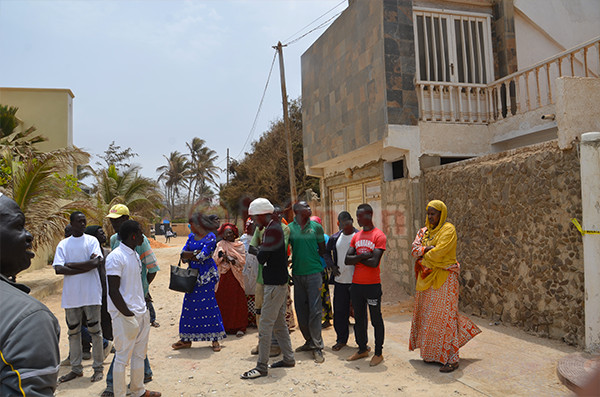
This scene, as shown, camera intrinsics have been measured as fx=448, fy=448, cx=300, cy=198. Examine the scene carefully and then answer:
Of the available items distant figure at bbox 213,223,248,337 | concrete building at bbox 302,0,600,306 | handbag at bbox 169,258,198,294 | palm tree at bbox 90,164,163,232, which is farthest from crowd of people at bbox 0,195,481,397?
palm tree at bbox 90,164,163,232

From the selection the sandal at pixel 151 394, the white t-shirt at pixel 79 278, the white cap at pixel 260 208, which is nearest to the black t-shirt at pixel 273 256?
the white cap at pixel 260 208

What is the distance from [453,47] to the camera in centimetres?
904

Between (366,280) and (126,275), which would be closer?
(126,275)

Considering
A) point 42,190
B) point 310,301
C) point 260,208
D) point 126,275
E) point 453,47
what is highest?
point 453,47

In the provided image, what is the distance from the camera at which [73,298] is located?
466 cm

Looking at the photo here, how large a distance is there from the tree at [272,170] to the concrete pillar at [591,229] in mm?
19346

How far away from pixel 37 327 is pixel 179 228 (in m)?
45.2

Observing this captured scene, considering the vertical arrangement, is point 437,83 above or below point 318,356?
above

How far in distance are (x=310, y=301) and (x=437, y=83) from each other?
5494 millimetres

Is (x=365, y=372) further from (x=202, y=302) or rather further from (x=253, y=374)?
(x=202, y=302)

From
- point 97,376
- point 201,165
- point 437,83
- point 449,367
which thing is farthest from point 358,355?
point 201,165

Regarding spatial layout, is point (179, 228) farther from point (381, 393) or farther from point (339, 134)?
point (381, 393)

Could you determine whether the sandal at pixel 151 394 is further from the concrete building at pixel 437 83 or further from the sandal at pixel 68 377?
the concrete building at pixel 437 83

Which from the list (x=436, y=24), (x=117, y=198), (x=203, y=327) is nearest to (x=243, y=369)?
(x=203, y=327)
